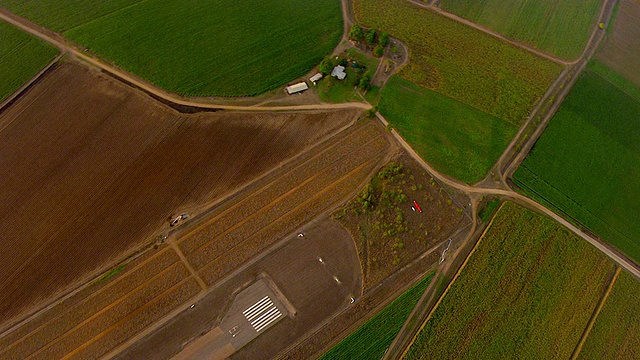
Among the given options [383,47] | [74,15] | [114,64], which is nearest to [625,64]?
[383,47]

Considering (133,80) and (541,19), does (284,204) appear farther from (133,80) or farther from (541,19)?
(541,19)

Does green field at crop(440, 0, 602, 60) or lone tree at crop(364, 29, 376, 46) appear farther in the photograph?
green field at crop(440, 0, 602, 60)

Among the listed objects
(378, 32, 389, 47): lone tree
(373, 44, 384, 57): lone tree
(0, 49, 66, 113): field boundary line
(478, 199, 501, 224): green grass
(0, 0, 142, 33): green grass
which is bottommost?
(478, 199, 501, 224): green grass

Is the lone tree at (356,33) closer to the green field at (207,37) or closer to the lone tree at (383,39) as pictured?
the green field at (207,37)

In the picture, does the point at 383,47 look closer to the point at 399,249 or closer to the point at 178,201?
the point at 399,249

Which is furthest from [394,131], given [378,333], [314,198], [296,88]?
[378,333]

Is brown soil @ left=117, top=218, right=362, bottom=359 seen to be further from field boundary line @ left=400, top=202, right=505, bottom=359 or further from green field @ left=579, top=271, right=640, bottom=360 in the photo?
green field @ left=579, top=271, right=640, bottom=360

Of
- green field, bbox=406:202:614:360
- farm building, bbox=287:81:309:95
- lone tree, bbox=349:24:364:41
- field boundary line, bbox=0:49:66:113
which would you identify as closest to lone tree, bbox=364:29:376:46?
lone tree, bbox=349:24:364:41

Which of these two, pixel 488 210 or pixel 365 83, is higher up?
pixel 365 83
